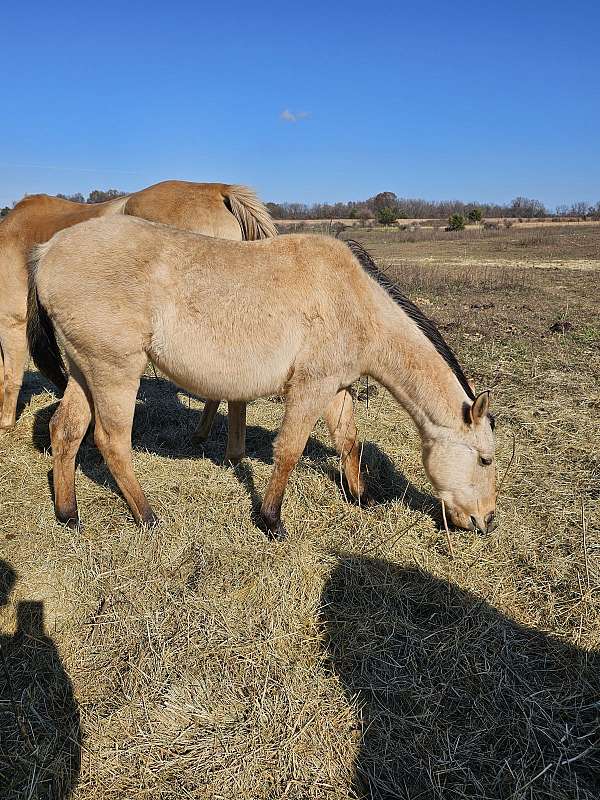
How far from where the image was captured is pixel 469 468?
3.87 meters

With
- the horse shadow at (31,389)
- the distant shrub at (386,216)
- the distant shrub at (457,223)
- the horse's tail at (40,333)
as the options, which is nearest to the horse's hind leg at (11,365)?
the horse shadow at (31,389)

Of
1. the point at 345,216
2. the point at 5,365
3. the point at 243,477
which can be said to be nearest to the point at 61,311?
the point at 243,477

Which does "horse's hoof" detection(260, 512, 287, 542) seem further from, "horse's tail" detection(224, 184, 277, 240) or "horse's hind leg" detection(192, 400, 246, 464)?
"horse's tail" detection(224, 184, 277, 240)

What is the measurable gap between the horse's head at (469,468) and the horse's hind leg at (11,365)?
4530 millimetres

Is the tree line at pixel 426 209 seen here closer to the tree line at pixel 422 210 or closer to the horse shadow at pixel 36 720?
the tree line at pixel 422 210

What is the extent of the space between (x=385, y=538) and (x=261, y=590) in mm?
1036

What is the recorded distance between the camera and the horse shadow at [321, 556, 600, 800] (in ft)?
7.91

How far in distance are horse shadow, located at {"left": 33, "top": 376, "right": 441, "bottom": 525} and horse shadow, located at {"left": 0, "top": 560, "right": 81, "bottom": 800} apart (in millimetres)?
1764

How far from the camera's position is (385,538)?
387 cm

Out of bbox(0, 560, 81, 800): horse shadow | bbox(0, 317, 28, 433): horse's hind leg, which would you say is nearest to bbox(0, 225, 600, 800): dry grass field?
bbox(0, 560, 81, 800): horse shadow

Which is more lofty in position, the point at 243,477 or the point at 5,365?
the point at 5,365

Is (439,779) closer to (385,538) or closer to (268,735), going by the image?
(268,735)

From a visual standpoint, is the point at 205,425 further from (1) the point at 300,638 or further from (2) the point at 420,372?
(1) the point at 300,638

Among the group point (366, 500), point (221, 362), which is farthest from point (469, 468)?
point (221, 362)
